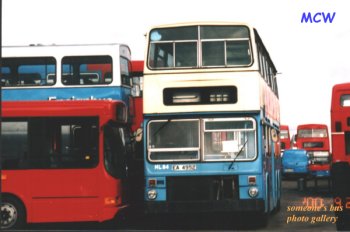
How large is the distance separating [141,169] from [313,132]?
1306 inches

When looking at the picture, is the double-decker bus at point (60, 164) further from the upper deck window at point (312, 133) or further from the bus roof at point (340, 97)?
the upper deck window at point (312, 133)

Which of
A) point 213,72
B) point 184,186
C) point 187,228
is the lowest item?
point 187,228

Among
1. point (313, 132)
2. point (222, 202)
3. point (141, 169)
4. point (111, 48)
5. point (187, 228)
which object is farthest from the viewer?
point (313, 132)

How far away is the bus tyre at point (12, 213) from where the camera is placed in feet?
47.4

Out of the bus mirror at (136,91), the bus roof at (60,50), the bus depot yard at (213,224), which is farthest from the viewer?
the bus mirror at (136,91)

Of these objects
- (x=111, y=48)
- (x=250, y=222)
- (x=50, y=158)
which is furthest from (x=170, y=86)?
(x=111, y=48)

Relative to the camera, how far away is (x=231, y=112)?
14.1 m

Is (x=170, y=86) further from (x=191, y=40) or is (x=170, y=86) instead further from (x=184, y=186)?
(x=184, y=186)

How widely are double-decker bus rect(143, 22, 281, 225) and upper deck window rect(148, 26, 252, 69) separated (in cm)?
5

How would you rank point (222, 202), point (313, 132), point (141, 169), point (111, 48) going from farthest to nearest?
point (313, 132) < point (111, 48) < point (141, 169) < point (222, 202)

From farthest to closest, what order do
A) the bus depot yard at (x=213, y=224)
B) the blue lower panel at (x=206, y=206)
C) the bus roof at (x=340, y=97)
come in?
the bus roof at (x=340, y=97) → the bus depot yard at (x=213, y=224) → the blue lower panel at (x=206, y=206)

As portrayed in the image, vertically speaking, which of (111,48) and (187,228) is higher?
(111,48)

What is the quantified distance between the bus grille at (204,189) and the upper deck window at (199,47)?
7.77 feet

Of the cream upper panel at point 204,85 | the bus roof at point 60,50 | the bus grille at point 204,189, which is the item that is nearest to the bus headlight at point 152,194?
the bus grille at point 204,189
